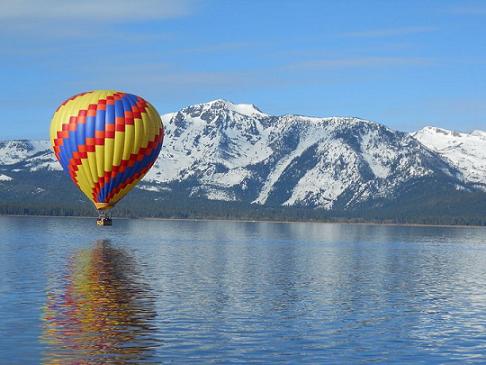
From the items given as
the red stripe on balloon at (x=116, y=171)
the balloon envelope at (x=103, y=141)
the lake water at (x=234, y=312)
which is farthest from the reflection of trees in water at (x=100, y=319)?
the balloon envelope at (x=103, y=141)

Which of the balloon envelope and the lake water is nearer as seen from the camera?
the lake water

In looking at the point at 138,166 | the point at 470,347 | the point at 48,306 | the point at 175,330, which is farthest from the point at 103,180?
the point at 470,347

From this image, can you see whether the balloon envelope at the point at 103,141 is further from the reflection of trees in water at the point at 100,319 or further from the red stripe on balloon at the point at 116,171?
the reflection of trees in water at the point at 100,319

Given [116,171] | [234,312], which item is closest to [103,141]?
[116,171]

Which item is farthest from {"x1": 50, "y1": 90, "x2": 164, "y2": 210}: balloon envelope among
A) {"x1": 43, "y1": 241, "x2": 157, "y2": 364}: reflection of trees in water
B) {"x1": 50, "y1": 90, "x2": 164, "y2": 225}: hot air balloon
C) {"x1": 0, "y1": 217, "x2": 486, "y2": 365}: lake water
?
{"x1": 43, "y1": 241, "x2": 157, "y2": 364}: reflection of trees in water

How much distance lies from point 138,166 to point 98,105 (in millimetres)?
10218

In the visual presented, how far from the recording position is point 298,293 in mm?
83875

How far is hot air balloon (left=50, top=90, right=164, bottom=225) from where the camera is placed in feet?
421

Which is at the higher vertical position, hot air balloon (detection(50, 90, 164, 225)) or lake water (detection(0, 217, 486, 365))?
hot air balloon (detection(50, 90, 164, 225))

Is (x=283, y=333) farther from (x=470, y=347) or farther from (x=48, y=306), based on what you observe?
(x=48, y=306)

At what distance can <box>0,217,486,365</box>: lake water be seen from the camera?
51.5 meters

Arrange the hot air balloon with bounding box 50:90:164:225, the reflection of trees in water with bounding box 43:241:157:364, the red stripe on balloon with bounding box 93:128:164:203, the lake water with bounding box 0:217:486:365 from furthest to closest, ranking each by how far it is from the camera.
Result: the red stripe on balloon with bounding box 93:128:164:203, the hot air balloon with bounding box 50:90:164:225, the lake water with bounding box 0:217:486:365, the reflection of trees in water with bounding box 43:241:157:364

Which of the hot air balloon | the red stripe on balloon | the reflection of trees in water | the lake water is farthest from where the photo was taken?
the red stripe on balloon

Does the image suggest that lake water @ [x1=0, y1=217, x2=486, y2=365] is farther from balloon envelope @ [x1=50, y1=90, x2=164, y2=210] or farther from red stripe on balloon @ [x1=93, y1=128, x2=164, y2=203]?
balloon envelope @ [x1=50, y1=90, x2=164, y2=210]
